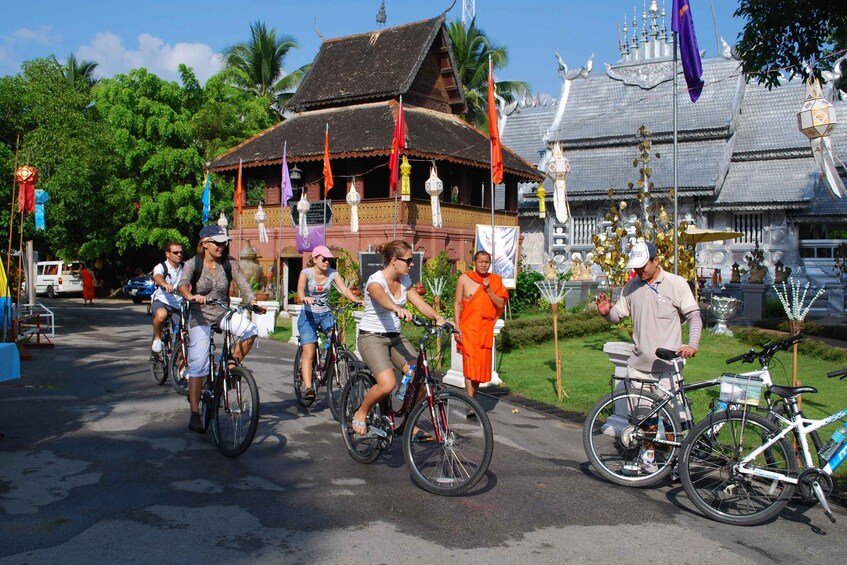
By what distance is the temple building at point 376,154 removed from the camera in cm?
2753

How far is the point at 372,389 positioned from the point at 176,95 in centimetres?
3489

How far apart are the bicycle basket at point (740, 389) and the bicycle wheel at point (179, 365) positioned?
6542mm

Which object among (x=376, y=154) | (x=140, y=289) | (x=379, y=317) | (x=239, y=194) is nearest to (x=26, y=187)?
(x=379, y=317)

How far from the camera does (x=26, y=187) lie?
16.0 m

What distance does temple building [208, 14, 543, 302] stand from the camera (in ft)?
90.3

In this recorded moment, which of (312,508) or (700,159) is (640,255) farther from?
(700,159)

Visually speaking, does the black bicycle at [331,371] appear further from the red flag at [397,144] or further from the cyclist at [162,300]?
the red flag at [397,144]

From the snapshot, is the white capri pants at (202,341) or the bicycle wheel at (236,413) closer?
the bicycle wheel at (236,413)

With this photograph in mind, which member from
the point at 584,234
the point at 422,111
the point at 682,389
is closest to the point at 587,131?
the point at 584,234

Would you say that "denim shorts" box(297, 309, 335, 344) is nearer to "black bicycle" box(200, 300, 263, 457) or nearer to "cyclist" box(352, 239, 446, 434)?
"black bicycle" box(200, 300, 263, 457)

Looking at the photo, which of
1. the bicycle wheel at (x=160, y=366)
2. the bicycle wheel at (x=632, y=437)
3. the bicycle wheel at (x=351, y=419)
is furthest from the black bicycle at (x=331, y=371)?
the bicycle wheel at (x=632, y=437)

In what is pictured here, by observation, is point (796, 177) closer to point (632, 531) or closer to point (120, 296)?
point (632, 531)

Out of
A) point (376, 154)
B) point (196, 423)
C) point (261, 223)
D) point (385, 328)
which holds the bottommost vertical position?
point (196, 423)

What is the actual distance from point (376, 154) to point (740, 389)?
70.3ft
